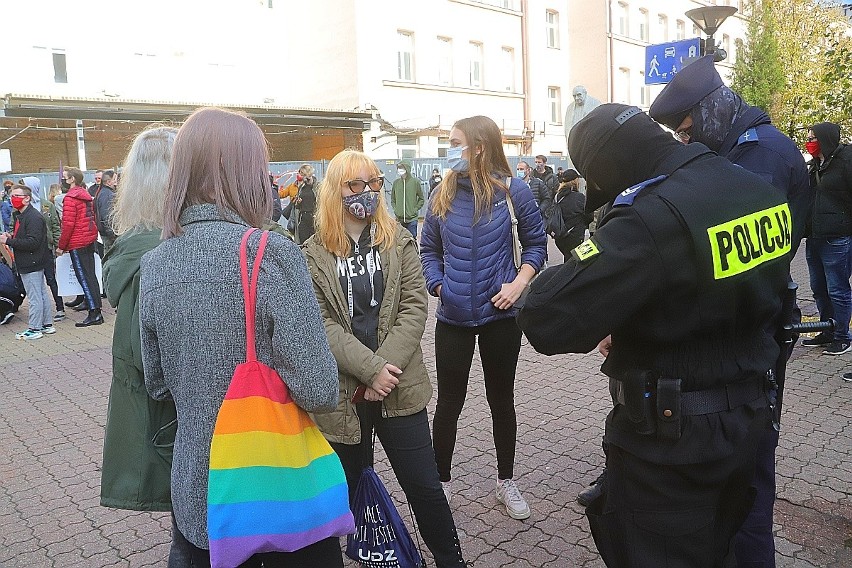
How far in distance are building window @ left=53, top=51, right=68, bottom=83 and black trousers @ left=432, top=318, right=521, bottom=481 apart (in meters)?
25.2

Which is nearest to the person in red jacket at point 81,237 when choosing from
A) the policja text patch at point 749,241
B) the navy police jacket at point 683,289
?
the navy police jacket at point 683,289

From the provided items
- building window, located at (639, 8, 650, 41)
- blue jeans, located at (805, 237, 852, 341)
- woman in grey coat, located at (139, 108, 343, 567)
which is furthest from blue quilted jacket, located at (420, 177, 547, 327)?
building window, located at (639, 8, 650, 41)

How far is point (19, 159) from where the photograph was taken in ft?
78.5

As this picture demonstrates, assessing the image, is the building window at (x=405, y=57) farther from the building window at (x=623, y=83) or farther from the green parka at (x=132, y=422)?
the green parka at (x=132, y=422)

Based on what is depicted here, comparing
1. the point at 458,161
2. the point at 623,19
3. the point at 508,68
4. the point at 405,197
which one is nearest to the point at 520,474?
the point at 458,161

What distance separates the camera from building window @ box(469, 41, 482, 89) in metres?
28.9

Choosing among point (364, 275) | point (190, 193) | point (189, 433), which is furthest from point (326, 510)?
point (364, 275)

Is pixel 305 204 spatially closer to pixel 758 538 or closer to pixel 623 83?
pixel 758 538

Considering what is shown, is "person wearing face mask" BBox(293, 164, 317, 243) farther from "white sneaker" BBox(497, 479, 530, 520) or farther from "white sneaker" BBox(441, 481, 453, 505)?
"white sneaker" BBox(497, 479, 530, 520)

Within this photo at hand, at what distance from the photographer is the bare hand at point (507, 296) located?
3.59 metres

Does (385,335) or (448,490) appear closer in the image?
(385,335)

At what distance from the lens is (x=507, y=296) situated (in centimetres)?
360

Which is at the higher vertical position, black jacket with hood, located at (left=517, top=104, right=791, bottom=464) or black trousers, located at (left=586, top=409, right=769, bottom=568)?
black jacket with hood, located at (left=517, top=104, right=791, bottom=464)

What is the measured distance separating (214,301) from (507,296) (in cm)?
196
